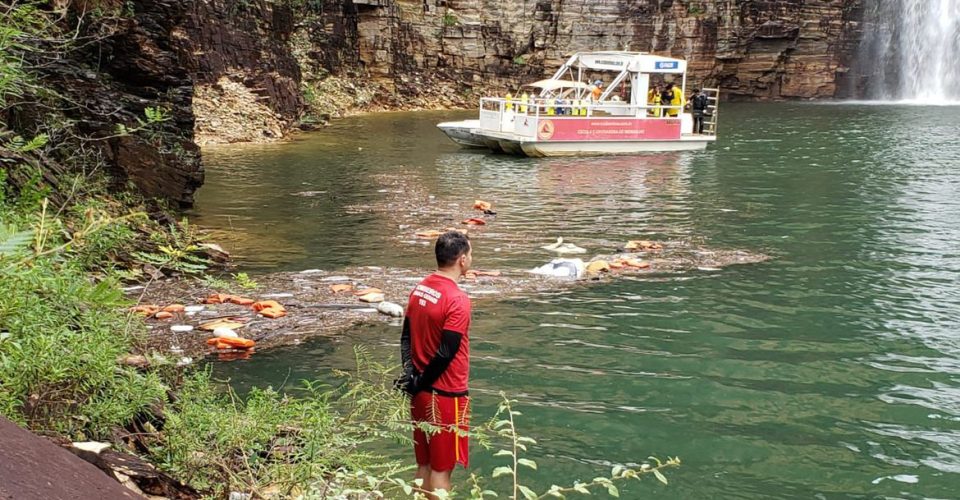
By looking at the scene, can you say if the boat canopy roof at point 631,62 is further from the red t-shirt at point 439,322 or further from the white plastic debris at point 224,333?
the red t-shirt at point 439,322

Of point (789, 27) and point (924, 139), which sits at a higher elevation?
point (789, 27)

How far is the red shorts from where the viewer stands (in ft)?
17.3

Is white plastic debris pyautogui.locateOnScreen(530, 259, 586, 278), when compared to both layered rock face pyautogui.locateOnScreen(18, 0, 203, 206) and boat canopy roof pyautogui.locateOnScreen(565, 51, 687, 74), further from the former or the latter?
boat canopy roof pyautogui.locateOnScreen(565, 51, 687, 74)

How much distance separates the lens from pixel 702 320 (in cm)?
1040

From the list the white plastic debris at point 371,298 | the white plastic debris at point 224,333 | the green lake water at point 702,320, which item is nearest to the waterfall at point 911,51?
the green lake water at point 702,320

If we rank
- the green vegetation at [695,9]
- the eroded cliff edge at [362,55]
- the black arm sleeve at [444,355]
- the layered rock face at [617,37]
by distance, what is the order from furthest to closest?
the green vegetation at [695,9]
the layered rock face at [617,37]
the eroded cliff edge at [362,55]
the black arm sleeve at [444,355]

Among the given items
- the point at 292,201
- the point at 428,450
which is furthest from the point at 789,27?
the point at 428,450

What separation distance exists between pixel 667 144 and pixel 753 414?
2251 centimetres

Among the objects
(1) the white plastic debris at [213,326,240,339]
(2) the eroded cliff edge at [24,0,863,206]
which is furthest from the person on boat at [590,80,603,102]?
(1) the white plastic debris at [213,326,240,339]

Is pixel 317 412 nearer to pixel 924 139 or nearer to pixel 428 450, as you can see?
pixel 428 450

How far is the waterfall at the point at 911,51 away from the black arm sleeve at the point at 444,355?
186 ft

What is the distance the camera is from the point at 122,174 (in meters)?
13.3

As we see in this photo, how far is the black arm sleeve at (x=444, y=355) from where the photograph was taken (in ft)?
17.1

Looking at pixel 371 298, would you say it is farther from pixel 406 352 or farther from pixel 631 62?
pixel 631 62
